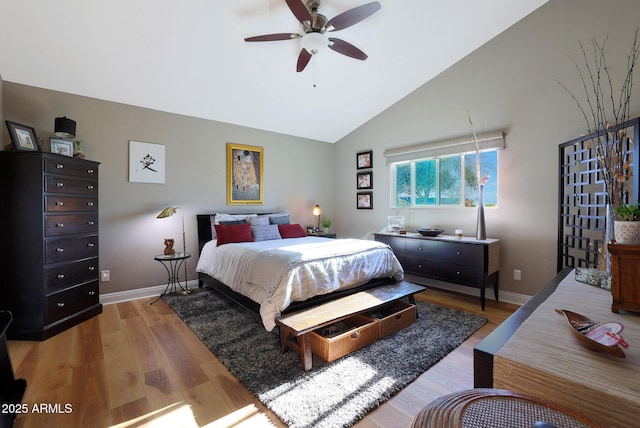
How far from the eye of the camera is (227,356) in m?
2.23

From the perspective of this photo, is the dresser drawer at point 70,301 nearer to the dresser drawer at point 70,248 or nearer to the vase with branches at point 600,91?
the dresser drawer at point 70,248

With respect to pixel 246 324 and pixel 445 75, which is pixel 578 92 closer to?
pixel 445 75

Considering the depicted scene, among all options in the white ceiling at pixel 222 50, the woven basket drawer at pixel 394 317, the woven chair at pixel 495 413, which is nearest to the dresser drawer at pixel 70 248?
the white ceiling at pixel 222 50

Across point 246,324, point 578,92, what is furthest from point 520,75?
point 246,324

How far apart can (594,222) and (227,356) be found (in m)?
3.53

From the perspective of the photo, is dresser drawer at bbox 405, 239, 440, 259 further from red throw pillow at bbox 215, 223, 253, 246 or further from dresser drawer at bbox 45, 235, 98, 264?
dresser drawer at bbox 45, 235, 98, 264

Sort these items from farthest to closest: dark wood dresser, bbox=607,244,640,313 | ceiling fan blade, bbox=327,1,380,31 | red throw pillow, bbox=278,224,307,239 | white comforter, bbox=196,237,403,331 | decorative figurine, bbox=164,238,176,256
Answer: red throw pillow, bbox=278,224,307,239 < decorative figurine, bbox=164,238,176,256 < white comforter, bbox=196,237,403,331 < ceiling fan blade, bbox=327,1,380,31 < dark wood dresser, bbox=607,244,640,313

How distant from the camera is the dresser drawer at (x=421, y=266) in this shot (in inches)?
143

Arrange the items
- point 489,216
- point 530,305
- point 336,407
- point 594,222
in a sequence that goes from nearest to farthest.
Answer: point 530,305 → point 336,407 → point 594,222 → point 489,216

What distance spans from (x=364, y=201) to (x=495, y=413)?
4490mm

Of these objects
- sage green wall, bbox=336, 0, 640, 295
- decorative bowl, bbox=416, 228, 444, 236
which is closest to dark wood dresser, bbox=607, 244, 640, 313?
sage green wall, bbox=336, 0, 640, 295

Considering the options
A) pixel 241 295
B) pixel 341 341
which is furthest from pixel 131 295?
pixel 341 341

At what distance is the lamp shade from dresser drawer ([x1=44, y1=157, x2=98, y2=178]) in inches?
14.0

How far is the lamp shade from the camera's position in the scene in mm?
2920
